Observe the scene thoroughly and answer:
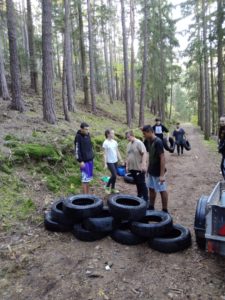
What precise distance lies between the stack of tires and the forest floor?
0.13 m

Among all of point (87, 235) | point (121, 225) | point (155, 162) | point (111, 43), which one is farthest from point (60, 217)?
point (111, 43)

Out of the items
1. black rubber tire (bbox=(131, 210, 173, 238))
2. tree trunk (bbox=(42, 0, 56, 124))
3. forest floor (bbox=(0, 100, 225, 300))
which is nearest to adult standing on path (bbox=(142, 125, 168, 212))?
black rubber tire (bbox=(131, 210, 173, 238))

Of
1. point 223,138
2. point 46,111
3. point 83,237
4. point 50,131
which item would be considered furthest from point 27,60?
point 83,237

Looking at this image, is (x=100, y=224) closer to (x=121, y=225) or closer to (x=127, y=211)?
(x=121, y=225)

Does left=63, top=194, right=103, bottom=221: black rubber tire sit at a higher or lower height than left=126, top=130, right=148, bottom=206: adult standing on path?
lower

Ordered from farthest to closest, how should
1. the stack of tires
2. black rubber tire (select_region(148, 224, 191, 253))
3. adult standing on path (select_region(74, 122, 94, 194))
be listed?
adult standing on path (select_region(74, 122, 94, 194)) < the stack of tires < black rubber tire (select_region(148, 224, 191, 253))

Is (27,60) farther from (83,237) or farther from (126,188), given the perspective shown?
(83,237)

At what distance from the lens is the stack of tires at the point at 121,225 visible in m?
4.65

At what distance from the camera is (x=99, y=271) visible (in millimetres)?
4082

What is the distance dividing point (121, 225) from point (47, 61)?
8.49 m

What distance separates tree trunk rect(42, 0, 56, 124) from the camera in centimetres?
1095

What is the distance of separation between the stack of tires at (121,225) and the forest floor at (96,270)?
0.42ft

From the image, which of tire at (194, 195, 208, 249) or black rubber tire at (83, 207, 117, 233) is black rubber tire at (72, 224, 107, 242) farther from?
tire at (194, 195, 208, 249)

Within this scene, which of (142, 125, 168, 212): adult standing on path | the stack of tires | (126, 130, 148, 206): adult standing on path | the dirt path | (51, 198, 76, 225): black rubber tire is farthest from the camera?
(126, 130, 148, 206): adult standing on path
